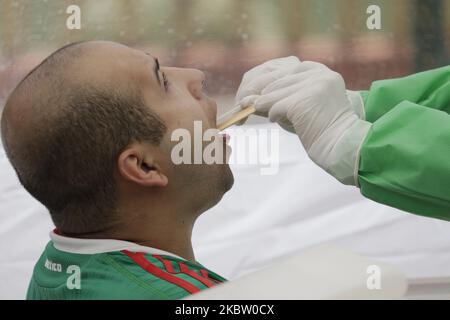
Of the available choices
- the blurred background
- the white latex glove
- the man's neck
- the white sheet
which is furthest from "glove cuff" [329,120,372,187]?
the blurred background

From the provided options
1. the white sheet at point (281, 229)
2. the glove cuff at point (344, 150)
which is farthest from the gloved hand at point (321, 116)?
the white sheet at point (281, 229)

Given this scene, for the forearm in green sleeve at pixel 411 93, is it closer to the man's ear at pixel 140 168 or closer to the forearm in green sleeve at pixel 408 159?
the forearm in green sleeve at pixel 408 159

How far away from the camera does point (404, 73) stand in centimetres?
196

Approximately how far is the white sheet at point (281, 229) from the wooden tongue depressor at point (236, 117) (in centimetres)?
52

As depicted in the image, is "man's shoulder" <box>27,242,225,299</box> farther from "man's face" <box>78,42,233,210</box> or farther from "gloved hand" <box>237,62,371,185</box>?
"gloved hand" <box>237,62,371,185</box>

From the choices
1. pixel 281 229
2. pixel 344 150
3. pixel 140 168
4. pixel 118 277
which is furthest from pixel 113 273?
pixel 281 229

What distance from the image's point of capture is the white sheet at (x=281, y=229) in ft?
5.19

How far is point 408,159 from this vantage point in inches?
40.0

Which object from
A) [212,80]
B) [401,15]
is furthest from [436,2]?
[212,80]

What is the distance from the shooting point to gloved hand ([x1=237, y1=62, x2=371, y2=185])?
3.53 ft

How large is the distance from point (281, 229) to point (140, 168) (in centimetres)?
73

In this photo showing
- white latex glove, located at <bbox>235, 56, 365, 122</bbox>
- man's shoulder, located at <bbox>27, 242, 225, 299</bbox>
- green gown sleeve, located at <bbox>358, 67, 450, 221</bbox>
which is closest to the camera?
man's shoulder, located at <bbox>27, 242, 225, 299</bbox>

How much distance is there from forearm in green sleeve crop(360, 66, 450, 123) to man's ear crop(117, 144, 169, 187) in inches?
17.8
